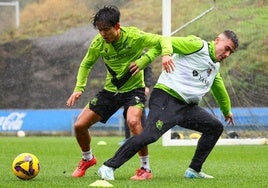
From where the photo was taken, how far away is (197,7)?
2020 centimetres

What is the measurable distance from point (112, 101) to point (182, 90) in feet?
3.45

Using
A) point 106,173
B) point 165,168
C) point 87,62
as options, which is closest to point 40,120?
point 165,168

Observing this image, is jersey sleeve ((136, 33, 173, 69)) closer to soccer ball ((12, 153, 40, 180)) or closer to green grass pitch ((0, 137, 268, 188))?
green grass pitch ((0, 137, 268, 188))

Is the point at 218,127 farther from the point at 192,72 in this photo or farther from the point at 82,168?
the point at 82,168

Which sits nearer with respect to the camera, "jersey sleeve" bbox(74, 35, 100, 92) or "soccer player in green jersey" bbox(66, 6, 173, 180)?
"soccer player in green jersey" bbox(66, 6, 173, 180)

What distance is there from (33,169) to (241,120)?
1035 centimetres

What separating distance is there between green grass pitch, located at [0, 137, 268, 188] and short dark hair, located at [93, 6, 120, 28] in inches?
67.1

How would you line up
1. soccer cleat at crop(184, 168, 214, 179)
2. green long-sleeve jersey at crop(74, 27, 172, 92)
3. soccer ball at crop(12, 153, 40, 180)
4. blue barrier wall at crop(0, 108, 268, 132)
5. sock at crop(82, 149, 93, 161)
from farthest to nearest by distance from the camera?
blue barrier wall at crop(0, 108, 268, 132)
sock at crop(82, 149, 93, 161)
soccer cleat at crop(184, 168, 214, 179)
green long-sleeve jersey at crop(74, 27, 172, 92)
soccer ball at crop(12, 153, 40, 180)

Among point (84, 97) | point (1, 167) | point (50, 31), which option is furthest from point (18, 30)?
Answer: point (1, 167)

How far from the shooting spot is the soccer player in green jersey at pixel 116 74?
9.66 metres

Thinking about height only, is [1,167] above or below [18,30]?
above

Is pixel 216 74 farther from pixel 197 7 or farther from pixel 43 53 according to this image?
pixel 43 53

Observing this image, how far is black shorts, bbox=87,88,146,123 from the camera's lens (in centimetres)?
1025

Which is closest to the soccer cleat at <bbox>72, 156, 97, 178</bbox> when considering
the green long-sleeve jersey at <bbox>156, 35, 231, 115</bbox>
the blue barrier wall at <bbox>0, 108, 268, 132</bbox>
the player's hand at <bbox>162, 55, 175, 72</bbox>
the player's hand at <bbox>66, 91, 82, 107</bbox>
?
the player's hand at <bbox>66, 91, 82, 107</bbox>
